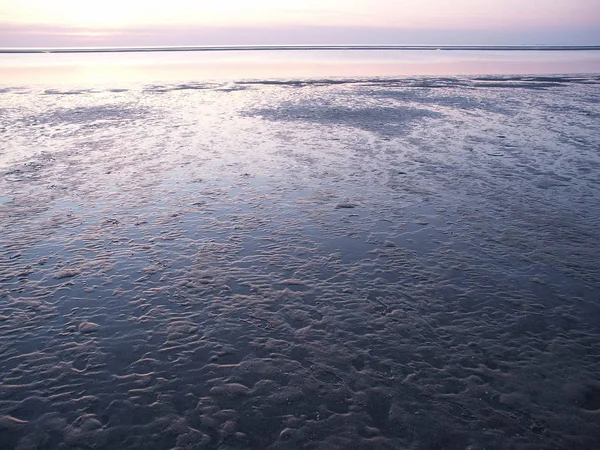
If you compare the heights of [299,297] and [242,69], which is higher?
[242,69]

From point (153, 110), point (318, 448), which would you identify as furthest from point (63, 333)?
point (153, 110)

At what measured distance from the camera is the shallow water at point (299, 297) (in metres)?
4.83

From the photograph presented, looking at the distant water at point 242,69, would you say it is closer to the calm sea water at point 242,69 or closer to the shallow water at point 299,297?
the calm sea water at point 242,69

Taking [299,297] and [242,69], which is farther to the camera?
[242,69]

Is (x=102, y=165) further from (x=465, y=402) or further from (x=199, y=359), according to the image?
(x=465, y=402)

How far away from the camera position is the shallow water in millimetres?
4828

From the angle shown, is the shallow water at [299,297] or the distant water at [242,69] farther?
the distant water at [242,69]

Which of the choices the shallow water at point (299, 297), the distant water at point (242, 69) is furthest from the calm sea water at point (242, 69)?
the shallow water at point (299, 297)

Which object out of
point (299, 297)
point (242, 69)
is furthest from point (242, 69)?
point (299, 297)

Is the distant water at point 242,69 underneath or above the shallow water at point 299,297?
above

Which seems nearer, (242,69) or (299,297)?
(299,297)

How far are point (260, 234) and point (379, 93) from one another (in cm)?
2576

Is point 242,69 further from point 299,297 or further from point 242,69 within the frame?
point 299,297

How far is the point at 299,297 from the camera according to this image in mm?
7059
